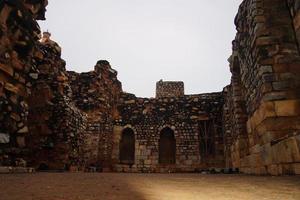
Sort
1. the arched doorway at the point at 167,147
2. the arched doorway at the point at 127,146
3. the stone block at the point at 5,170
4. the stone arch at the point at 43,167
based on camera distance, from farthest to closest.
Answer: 1. the arched doorway at the point at 127,146
2. the arched doorway at the point at 167,147
3. the stone arch at the point at 43,167
4. the stone block at the point at 5,170

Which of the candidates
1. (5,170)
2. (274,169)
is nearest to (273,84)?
A: (274,169)

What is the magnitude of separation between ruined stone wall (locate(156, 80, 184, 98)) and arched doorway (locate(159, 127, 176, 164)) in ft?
22.9

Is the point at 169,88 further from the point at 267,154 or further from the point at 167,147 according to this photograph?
the point at 267,154

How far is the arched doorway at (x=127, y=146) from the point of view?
14.5m

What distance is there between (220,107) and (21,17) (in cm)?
1203

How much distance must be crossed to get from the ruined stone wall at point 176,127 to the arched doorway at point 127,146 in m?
0.34

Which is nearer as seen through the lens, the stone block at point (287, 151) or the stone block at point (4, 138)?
the stone block at point (287, 151)

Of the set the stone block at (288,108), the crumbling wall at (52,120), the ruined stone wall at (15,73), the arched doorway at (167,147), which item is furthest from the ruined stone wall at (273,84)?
the arched doorway at (167,147)

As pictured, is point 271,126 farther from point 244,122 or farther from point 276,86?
point 244,122

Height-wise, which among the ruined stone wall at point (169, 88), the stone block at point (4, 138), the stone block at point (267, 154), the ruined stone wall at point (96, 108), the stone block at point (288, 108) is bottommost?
the stone block at point (267, 154)

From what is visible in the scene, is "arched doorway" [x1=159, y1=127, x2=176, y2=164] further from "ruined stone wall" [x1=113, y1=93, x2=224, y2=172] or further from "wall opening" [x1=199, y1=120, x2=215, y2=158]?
"wall opening" [x1=199, y1=120, x2=215, y2=158]

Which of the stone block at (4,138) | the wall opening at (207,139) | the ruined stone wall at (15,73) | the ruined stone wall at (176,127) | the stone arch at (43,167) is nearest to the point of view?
the stone block at (4,138)

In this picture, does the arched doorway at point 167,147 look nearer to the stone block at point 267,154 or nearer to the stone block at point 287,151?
the stone block at point 267,154

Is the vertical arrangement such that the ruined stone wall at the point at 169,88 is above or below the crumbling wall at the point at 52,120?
above
